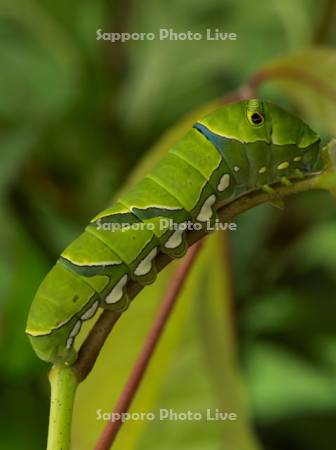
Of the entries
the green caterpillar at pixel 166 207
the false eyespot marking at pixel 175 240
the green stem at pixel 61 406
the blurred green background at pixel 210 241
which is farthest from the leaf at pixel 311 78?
the green stem at pixel 61 406

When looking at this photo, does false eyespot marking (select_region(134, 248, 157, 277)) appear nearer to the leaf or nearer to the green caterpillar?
the green caterpillar

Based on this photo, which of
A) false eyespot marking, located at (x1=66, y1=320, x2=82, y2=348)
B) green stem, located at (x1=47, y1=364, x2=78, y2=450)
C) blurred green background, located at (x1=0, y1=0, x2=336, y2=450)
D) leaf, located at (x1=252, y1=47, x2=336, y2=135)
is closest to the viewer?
green stem, located at (x1=47, y1=364, x2=78, y2=450)

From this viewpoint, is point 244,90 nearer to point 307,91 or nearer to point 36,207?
point 307,91

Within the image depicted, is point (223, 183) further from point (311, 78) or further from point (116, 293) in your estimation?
point (311, 78)

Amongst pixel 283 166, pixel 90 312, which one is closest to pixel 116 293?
pixel 90 312

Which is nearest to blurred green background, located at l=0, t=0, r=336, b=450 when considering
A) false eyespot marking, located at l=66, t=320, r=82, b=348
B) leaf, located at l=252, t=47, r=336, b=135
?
leaf, located at l=252, t=47, r=336, b=135

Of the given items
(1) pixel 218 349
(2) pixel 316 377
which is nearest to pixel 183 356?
(1) pixel 218 349
